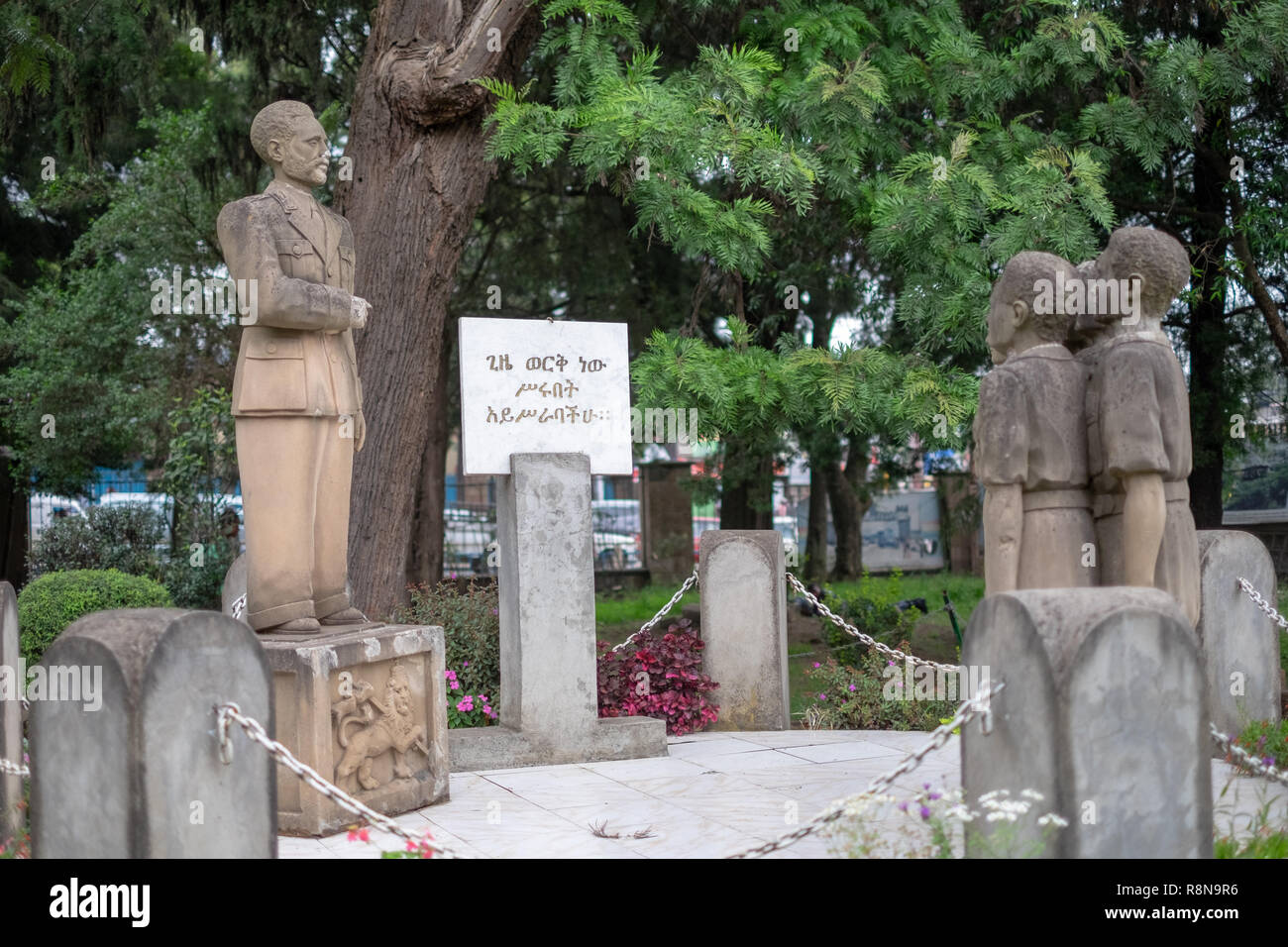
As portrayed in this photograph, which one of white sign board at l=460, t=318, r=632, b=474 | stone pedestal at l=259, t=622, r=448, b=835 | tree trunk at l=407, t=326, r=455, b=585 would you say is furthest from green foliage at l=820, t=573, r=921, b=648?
stone pedestal at l=259, t=622, r=448, b=835

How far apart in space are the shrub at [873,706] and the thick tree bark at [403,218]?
11.5 ft

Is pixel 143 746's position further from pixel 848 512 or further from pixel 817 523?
pixel 848 512

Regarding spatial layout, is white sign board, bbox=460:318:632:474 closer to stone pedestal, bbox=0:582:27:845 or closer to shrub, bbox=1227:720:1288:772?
stone pedestal, bbox=0:582:27:845

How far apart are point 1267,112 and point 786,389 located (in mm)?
6676

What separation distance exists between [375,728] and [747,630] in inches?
137

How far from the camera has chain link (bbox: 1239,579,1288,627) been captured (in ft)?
23.9

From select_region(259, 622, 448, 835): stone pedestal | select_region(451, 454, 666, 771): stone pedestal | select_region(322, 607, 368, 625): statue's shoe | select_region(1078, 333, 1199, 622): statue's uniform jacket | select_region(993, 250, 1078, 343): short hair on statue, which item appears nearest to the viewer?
select_region(1078, 333, 1199, 622): statue's uniform jacket

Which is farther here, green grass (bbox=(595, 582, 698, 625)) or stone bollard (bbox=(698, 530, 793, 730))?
green grass (bbox=(595, 582, 698, 625))

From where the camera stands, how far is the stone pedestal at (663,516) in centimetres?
2328

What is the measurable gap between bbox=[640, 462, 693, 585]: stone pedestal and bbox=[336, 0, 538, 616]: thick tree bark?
1328 cm

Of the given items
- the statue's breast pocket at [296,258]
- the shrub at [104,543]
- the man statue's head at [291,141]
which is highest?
the man statue's head at [291,141]

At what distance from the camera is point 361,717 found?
20.1 feet

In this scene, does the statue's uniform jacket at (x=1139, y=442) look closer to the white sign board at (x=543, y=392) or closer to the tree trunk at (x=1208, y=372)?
the white sign board at (x=543, y=392)

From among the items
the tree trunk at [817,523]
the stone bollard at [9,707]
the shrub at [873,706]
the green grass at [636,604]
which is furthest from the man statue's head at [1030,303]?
the tree trunk at [817,523]
